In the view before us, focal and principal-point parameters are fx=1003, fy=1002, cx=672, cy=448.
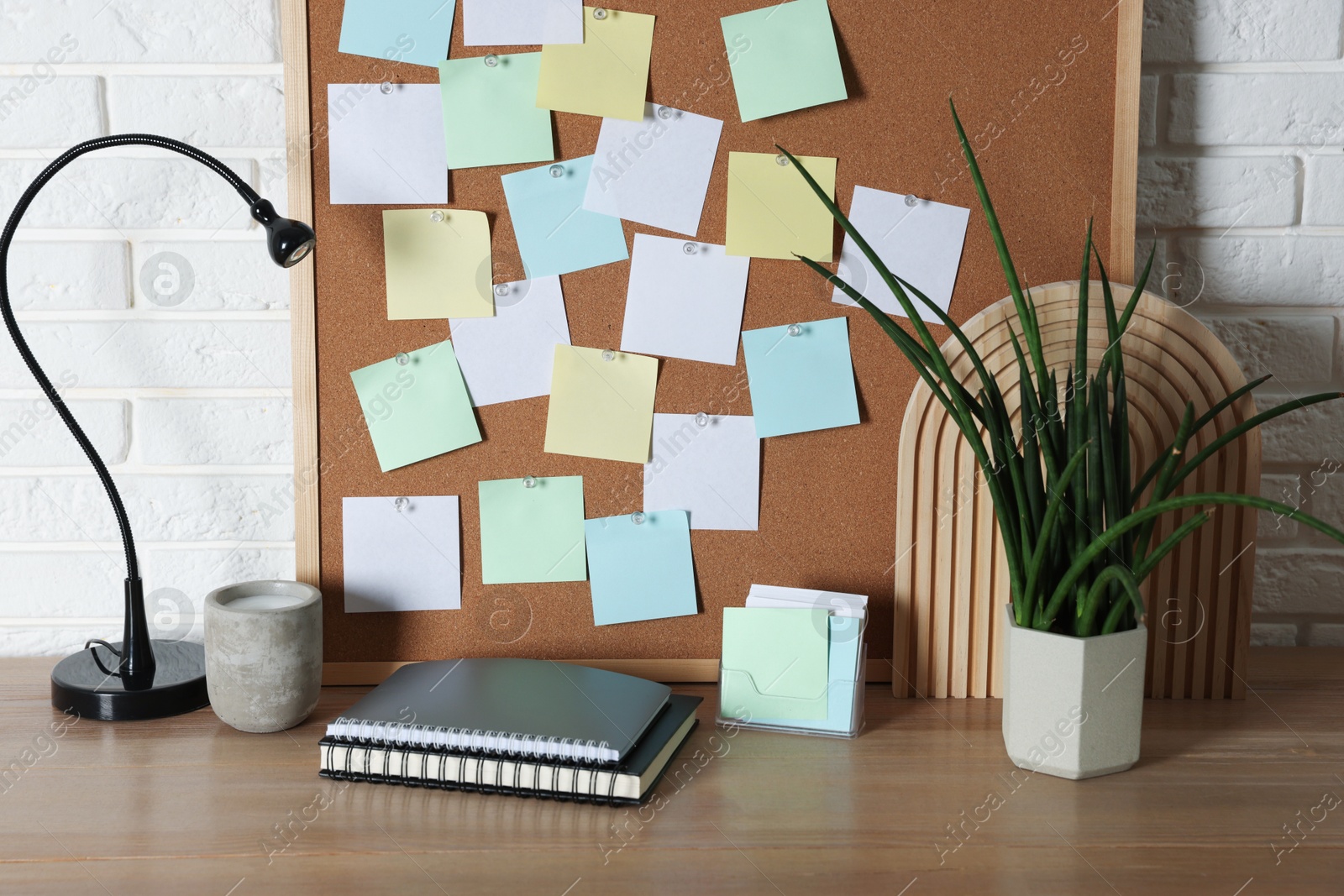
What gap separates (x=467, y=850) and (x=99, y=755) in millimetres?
293

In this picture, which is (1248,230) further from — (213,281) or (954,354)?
(213,281)

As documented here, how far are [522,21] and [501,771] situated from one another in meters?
0.54

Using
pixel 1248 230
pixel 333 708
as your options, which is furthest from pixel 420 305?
pixel 1248 230

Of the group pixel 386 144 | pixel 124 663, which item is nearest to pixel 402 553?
pixel 124 663

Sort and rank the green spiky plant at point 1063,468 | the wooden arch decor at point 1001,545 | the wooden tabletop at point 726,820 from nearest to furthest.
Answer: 1. the wooden tabletop at point 726,820
2. the green spiky plant at point 1063,468
3. the wooden arch decor at point 1001,545

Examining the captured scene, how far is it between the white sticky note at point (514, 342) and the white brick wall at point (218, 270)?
0.57 feet

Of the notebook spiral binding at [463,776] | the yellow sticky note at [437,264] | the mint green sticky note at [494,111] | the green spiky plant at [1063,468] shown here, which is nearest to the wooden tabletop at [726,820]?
the notebook spiral binding at [463,776]

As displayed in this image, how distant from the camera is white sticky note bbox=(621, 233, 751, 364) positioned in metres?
0.78

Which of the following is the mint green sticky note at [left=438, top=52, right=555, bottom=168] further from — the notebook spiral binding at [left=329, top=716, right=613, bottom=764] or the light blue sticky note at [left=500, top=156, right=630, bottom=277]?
the notebook spiral binding at [left=329, top=716, right=613, bottom=764]

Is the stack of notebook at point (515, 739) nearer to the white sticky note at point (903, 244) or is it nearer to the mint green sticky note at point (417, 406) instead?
the mint green sticky note at point (417, 406)

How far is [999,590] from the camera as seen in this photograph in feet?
2.53

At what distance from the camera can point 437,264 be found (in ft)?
2.56

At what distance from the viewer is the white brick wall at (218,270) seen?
0.81 m

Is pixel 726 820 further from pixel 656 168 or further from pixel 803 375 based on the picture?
pixel 656 168
